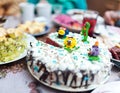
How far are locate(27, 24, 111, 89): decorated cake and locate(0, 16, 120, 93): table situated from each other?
0.04m

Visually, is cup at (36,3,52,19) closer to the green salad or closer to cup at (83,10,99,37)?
cup at (83,10,99,37)

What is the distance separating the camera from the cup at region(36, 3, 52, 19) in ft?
4.70

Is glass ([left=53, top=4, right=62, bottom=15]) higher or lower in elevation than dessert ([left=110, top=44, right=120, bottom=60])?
lower

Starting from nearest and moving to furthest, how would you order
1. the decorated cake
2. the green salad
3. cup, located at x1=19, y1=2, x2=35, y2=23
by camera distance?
the decorated cake
the green salad
cup, located at x1=19, y1=2, x2=35, y2=23

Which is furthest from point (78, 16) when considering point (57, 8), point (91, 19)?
point (91, 19)

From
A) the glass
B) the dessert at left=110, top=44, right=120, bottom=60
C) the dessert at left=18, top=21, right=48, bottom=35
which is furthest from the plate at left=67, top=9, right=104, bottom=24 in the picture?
the dessert at left=110, top=44, right=120, bottom=60

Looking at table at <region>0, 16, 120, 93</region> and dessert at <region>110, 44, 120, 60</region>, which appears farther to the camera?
dessert at <region>110, 44, 120, 60</region>

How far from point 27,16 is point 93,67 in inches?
31.8

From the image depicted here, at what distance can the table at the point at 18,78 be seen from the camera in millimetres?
734

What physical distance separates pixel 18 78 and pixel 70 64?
23 cm

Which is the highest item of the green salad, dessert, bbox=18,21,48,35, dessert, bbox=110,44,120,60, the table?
dessert, bbox=110,44,120,60

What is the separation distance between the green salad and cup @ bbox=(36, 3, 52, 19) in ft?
1.79

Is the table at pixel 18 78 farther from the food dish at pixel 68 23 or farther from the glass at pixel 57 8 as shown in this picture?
the glass at pixel 57 8

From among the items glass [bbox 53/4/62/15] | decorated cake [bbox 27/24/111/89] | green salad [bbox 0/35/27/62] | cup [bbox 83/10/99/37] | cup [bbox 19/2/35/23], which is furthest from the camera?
glass [bbox 53/4/62/15]
